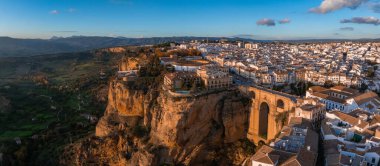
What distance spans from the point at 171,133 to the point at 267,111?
11018mm

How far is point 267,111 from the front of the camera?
33.5 m

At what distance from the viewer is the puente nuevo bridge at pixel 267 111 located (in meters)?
28.8

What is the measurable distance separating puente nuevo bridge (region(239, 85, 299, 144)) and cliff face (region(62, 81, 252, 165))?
1117 millimetres

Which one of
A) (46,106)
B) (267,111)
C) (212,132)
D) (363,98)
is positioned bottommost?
(46,106)

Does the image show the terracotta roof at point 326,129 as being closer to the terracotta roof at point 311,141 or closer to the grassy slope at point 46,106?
the terracotta roof at point 311,141

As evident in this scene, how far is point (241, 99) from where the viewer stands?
34250mm

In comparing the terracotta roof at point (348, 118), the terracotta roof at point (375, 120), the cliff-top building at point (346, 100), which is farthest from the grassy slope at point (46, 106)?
the terracotta roof at point (375, 120)

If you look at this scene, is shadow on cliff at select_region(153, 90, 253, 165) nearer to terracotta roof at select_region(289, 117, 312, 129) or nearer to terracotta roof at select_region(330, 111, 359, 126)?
terracotta roof at select_region(289, 117, 312, 129)

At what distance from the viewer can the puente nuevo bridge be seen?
28844 millimetres

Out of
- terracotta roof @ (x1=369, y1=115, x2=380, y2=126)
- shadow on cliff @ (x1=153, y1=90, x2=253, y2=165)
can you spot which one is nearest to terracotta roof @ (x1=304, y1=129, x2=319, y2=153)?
terracotta roof @ (x1=369, y1=115, x2=380, y2=126)

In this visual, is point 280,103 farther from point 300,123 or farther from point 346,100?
point 300,123

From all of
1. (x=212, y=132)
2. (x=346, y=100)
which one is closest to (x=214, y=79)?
(x=212, y=132)

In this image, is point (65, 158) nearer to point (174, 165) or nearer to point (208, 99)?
point (174, 165)

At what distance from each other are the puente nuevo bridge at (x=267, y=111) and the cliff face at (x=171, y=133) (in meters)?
1.12
